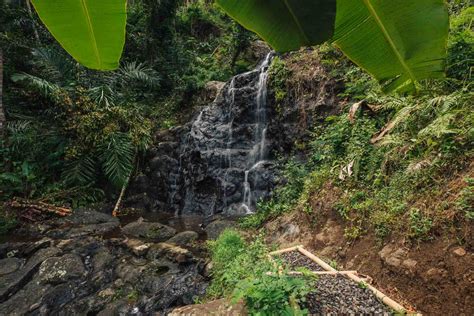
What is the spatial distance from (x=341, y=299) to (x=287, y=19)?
2.45m

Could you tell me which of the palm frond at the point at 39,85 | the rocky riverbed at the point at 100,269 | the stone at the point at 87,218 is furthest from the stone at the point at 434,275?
the palm frond at the point at 39,85

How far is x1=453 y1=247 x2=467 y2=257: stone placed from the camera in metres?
2.46

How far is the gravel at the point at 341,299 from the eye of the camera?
2359mm

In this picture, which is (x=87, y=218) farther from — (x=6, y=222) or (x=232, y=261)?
(x=232, y=261)

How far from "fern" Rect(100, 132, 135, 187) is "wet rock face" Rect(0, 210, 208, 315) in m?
2.75

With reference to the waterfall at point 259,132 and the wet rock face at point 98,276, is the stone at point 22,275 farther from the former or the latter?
the waterfall at point 259,132

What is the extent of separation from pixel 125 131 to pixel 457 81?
30.7 feet

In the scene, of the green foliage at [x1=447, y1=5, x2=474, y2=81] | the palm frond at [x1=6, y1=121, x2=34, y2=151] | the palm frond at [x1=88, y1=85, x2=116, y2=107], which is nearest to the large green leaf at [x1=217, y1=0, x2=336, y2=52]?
the green foliage at [x1=447, y1=5, x2=474, y2=81]

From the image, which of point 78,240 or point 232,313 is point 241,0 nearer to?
point 232,313

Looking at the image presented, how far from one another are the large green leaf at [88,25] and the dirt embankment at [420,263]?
9.76ft

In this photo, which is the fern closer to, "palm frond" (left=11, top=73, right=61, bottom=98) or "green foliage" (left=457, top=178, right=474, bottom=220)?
"palm frond" (left=11, top=73, right=61, bottom=98)

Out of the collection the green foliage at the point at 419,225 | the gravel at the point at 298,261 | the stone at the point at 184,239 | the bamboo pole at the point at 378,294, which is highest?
the green foliage at the point at 419,225

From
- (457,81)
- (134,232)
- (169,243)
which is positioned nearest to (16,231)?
(134,232)

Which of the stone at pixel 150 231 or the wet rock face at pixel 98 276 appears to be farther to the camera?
the stone at pixel 150 231
